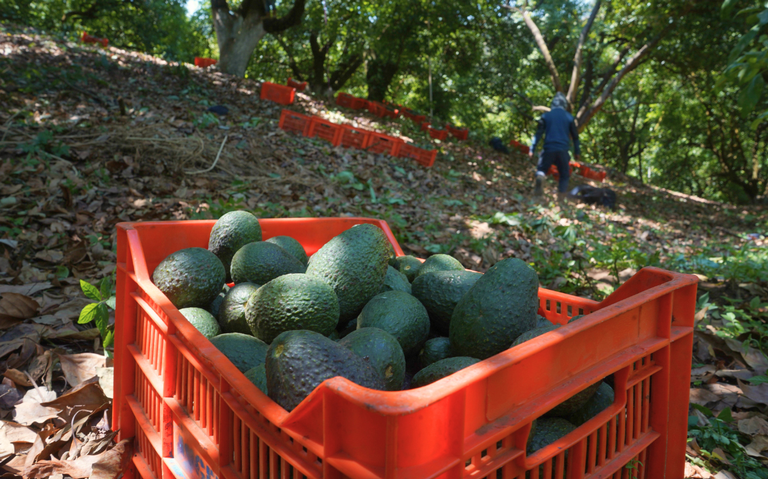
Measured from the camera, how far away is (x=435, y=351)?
178cm

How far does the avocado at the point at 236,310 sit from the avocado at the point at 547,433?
1.11 m

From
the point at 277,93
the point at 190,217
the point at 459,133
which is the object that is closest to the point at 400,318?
the point at 190,217

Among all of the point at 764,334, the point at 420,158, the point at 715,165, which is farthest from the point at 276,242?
the point at 715,165

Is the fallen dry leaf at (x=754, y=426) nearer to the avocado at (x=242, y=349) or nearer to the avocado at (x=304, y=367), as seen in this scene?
the avocado at (x=304, y=367)

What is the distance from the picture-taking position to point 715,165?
26203mm

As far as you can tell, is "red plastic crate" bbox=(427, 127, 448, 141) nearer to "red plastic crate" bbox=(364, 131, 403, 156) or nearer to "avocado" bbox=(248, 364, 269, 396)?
"red plastic crate" bbox=(364, 131, 403, 156)

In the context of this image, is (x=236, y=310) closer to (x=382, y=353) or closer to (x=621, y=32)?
(x=382, y=353)

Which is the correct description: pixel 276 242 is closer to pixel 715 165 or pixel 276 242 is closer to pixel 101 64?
pixel 101 64

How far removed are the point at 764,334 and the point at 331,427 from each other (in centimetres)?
320

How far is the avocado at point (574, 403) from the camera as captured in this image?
1.38m

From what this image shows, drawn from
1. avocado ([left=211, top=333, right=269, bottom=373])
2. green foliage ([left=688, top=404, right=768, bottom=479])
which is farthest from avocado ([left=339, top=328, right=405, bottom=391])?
green foliage ([left=688, top=404, right=768, bottom=479])

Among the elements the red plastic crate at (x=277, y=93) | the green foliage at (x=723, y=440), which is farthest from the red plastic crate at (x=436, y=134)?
the green foliage at (x=723, y=440)

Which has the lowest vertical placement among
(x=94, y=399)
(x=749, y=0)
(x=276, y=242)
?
(x=94, y=399)

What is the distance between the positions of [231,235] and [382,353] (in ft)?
3.99
